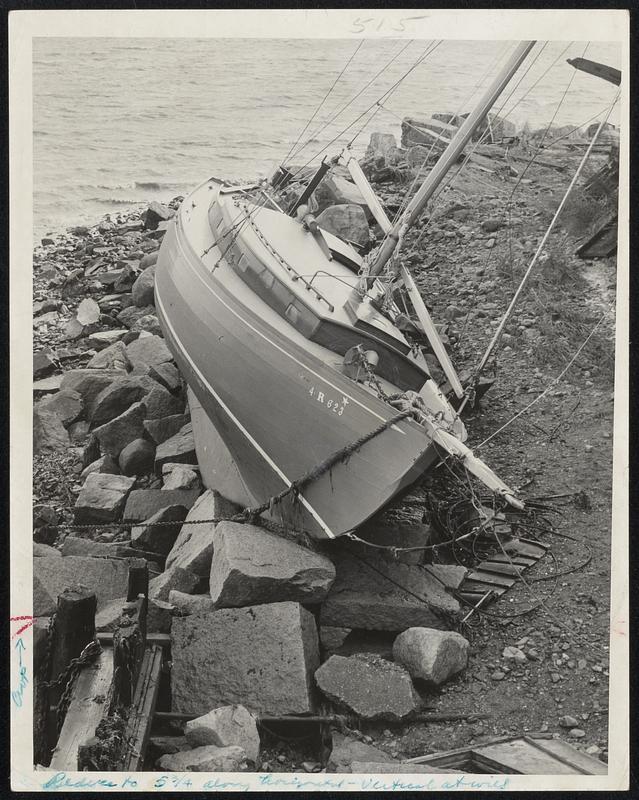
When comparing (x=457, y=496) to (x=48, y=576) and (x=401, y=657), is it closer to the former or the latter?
(x=401, y=657)

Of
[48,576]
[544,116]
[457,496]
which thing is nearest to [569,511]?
[457,496]

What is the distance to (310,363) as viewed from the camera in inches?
343

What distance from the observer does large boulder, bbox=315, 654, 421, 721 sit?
7020 millimetres

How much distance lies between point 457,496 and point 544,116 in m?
6.88

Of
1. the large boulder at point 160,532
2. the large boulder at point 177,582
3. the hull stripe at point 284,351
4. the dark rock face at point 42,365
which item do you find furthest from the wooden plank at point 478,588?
the dark rock face at point 42,365

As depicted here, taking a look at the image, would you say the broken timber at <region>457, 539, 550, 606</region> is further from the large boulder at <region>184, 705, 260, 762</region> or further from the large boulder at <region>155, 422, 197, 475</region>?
the large boulder at <region>155, 422, 197, 475</region>

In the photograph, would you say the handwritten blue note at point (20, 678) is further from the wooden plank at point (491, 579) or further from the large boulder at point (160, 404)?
the large boulder at point (160, 404)

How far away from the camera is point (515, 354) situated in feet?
40.6

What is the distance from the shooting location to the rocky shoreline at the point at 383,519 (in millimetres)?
7207

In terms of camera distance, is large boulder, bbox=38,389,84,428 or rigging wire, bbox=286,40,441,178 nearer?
rigging wire, bbox=286,40,441,178

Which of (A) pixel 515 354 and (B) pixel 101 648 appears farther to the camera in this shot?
(A) pixel 515 354

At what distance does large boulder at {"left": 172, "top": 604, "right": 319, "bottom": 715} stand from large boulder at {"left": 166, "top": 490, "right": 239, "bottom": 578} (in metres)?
1.02

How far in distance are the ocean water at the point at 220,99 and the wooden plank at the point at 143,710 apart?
455cm

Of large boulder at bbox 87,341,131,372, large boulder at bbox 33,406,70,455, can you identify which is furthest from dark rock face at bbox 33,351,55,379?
large boulder at bbox 33,406,70,455
